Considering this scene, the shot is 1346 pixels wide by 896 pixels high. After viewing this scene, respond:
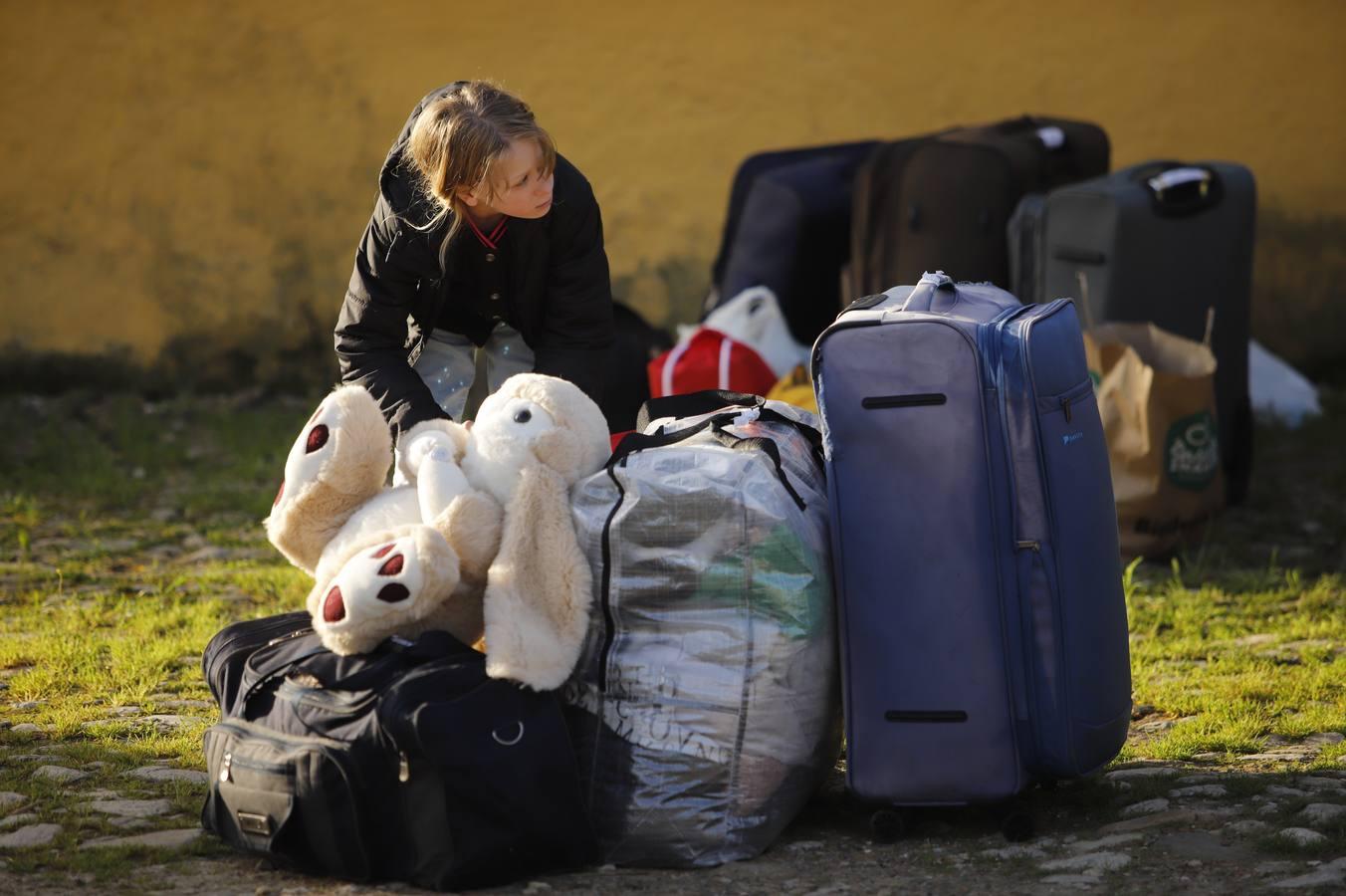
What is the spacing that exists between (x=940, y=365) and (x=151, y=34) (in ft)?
16.7

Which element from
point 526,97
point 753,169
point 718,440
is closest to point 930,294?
point 718,440

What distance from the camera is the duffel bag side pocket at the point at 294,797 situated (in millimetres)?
2225

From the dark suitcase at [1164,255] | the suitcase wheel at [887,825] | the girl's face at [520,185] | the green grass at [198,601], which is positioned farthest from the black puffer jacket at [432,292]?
the dark suitcase at [1164,255]

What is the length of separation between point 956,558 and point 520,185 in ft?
3.16

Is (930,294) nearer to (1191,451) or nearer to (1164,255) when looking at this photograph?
(1191,451)

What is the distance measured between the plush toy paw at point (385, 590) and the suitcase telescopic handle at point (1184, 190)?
10.0 feet

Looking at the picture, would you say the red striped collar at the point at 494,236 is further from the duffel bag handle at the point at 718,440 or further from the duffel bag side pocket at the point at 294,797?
the duffel bag side pocket at the point at 294,797

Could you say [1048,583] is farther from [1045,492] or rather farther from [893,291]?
[893,291]

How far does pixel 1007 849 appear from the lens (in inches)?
95.4

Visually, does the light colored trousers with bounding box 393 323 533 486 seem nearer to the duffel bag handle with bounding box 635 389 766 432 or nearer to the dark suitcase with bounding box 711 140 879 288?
the duffel bag handle with bounding box 635 389 766 432

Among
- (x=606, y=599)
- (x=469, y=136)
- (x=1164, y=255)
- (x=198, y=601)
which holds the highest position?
(x=469, y=136)

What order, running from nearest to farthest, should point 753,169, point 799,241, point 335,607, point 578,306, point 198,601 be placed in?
1. point 335,607
2. point 578,306
3. point 198,601
4. point 799,241
5. point 753,169

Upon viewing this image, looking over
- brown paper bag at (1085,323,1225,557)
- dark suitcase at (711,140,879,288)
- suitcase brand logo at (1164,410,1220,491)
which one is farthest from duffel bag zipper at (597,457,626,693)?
dark suitcase at (711,140,879,288)

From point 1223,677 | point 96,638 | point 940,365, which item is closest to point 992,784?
point 940,365
